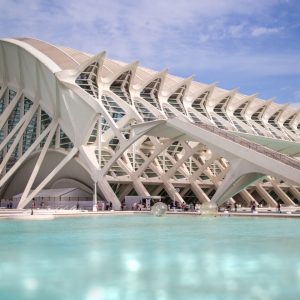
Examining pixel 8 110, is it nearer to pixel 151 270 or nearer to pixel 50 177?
pixel 50 177

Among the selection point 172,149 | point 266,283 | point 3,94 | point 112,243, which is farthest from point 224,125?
point 266,283

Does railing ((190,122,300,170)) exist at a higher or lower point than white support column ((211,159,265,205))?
higher

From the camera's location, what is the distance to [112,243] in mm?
14422

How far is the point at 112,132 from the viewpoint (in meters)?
45.4

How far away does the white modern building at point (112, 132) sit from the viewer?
4075cm

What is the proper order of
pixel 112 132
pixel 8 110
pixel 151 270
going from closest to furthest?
pixel 151 270, pixel 112 132, pixel 8 110

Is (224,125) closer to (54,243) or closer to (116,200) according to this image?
(116,200)

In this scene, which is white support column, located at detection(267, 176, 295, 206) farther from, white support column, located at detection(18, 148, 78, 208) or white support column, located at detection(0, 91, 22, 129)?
white support column, located at detection(0, 91, 22, 129)

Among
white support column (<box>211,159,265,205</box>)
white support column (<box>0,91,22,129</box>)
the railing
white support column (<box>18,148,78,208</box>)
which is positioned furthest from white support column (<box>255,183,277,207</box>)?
white support column (<box>0,91,22,129</box>)

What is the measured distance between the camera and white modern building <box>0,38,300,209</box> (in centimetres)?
4075

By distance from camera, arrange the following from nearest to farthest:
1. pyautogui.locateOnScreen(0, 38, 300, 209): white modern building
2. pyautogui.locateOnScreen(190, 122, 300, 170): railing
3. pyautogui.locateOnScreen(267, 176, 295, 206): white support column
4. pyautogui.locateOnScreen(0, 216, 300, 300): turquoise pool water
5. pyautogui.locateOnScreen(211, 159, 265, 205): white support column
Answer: pyautogui.locateOnScreen(0, 216, 300, 300): turquoise pool water < pyautogui.locateOnScreen(190, 122, 300, 170): railing < pyautogui.locateOnScreen(211, 159, 265, 205): white support column < pyautogui.locateOnScreen(0, 38, 300, 209): white modern building < pyautogui.locateOnScreen(267, 176, 295, 206): white support column

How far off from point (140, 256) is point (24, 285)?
3.64m

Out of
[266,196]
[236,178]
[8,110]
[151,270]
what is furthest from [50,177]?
[151,270]

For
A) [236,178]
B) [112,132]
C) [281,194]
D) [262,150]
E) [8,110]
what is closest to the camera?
[262,150]
